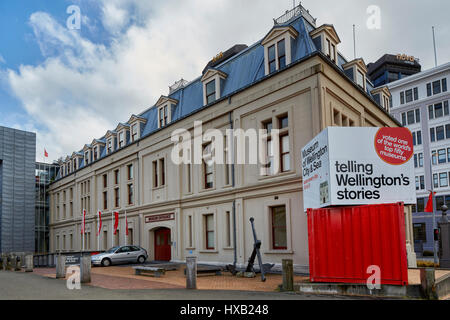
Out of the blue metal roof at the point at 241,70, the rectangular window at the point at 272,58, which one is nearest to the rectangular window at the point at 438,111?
the blue metal roof at the point at 241,70

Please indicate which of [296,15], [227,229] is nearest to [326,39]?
[296,15]

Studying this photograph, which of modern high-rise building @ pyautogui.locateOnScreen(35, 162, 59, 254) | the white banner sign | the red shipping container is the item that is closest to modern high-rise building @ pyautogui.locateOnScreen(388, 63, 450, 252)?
the white banner sign

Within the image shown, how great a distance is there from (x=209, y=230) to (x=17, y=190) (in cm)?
3147

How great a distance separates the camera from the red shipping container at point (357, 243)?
36.7ft

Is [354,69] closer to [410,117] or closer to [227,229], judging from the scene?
[227,229]

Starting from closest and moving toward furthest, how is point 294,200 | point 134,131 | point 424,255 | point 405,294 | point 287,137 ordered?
1. point 405,294
2. point 294,200
3. point 287,137
4. point 134,131
5. point 424,255

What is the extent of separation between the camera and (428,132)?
177ft

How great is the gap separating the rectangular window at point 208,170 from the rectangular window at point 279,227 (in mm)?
5588

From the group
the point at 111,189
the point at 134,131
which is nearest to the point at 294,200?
the point at 134,131

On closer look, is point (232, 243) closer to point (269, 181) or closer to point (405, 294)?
point (269, 181)

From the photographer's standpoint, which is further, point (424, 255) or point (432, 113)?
point (432, 113)

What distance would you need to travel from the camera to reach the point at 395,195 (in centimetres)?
1188

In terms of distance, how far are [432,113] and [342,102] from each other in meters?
38.9

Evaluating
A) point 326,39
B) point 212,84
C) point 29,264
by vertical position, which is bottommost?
point 29,264
